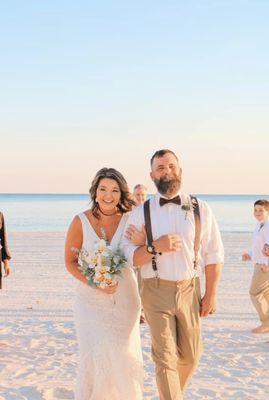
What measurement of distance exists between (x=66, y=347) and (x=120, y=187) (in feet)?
11.2

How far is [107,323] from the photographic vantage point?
5363mm

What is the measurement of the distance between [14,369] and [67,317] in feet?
10.4

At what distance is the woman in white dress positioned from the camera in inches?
209

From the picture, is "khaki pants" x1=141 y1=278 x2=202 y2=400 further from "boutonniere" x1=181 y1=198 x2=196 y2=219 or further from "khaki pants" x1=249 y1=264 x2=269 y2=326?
"khaki pants" x1=249 y1=264 x2=269 y2=326

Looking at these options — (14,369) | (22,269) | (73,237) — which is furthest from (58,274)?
(73,237)

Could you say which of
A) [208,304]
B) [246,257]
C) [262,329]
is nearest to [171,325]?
[208,304]

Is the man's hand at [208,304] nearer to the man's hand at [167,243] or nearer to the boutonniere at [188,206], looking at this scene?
the man's hand at [167,243]

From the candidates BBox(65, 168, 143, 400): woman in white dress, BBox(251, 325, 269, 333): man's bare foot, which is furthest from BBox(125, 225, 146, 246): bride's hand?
BBox(251, 325, 269, 333): man's bare foot

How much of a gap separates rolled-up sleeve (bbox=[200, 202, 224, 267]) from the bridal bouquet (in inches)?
28.1

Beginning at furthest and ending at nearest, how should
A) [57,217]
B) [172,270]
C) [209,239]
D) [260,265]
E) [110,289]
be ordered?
[57,217] → [260,265] → [110,289] → [209,239] → [172,270]

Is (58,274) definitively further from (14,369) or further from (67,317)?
(14,369)

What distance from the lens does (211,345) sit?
27.1ft

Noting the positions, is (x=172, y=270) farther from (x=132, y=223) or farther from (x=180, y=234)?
(x=132, y=223)

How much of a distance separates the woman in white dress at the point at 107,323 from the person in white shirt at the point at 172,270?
0.31 meters
